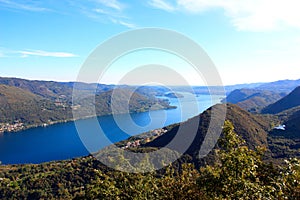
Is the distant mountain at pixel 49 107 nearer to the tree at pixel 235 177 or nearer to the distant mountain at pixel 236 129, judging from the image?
the distant mountain at pixel 236 129

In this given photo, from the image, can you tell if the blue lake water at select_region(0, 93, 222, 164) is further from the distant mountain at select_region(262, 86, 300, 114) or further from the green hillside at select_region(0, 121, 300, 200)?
the green hillside at select_region(0, 121, 300, 200)

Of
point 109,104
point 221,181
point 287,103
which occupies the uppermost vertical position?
point 221,181

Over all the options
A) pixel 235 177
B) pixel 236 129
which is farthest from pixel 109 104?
pixel 235 177

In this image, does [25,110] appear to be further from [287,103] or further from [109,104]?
[287,103]

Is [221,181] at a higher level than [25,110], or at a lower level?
higher

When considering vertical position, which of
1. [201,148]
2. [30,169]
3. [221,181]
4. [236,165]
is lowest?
[30,169]

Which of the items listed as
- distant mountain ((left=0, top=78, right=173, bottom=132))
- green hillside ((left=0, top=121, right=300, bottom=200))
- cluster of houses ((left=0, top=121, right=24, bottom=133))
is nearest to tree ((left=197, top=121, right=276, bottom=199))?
green hillside ((left=0, top=121, right=300, bottom=200))

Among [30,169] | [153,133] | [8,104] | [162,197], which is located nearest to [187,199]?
[162,197]

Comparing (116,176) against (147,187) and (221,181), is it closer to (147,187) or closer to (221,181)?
(147,187)
